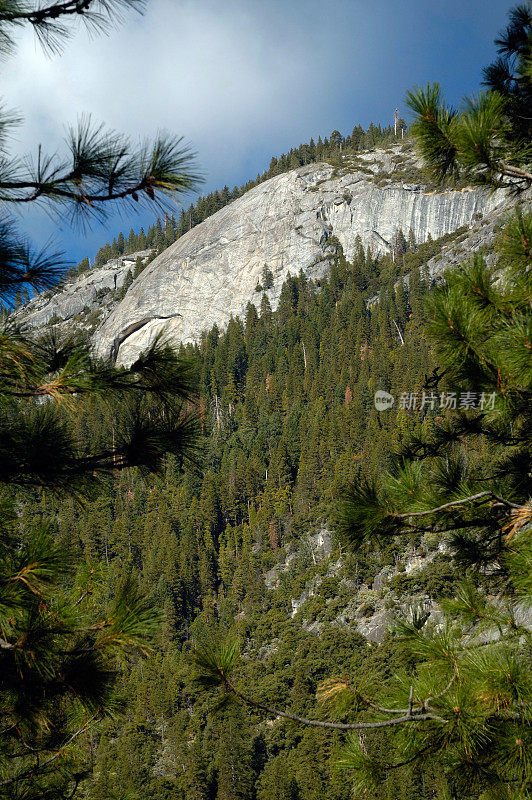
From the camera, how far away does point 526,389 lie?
12.5 ft

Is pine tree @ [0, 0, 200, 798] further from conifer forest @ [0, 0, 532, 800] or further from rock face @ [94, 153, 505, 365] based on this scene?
rock face @ [94, 153, 505, 365]

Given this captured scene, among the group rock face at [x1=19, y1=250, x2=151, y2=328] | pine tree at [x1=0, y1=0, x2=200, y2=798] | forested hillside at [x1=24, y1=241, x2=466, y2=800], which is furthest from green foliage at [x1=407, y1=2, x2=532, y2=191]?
rock face at [x1=19, y1=250, x2=151, y2=328]

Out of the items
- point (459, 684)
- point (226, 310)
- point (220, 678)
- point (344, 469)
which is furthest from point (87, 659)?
point (226, 310)

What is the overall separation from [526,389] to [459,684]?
1784 mm

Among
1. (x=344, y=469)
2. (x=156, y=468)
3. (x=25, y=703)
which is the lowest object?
(x=344, y=469)

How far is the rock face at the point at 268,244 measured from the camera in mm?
100750

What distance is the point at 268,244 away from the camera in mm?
105188

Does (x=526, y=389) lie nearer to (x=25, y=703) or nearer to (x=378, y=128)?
(x=25, y=703)

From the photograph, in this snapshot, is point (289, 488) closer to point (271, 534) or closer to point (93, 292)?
point (271, 534)

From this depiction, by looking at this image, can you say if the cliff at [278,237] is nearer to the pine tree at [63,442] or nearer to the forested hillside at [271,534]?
the forested hillside at [271,534]

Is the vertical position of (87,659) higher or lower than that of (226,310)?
lower

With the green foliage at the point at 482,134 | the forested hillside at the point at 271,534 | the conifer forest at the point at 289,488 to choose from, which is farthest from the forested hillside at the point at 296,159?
the green foliage at the point at 482,134

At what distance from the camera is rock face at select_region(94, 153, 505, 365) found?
101 m

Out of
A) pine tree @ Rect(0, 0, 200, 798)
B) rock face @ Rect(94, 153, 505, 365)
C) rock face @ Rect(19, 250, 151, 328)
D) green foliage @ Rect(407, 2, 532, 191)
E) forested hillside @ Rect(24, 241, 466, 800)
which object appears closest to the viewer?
pine tree @ Rect(0, 0, 200, 798)
